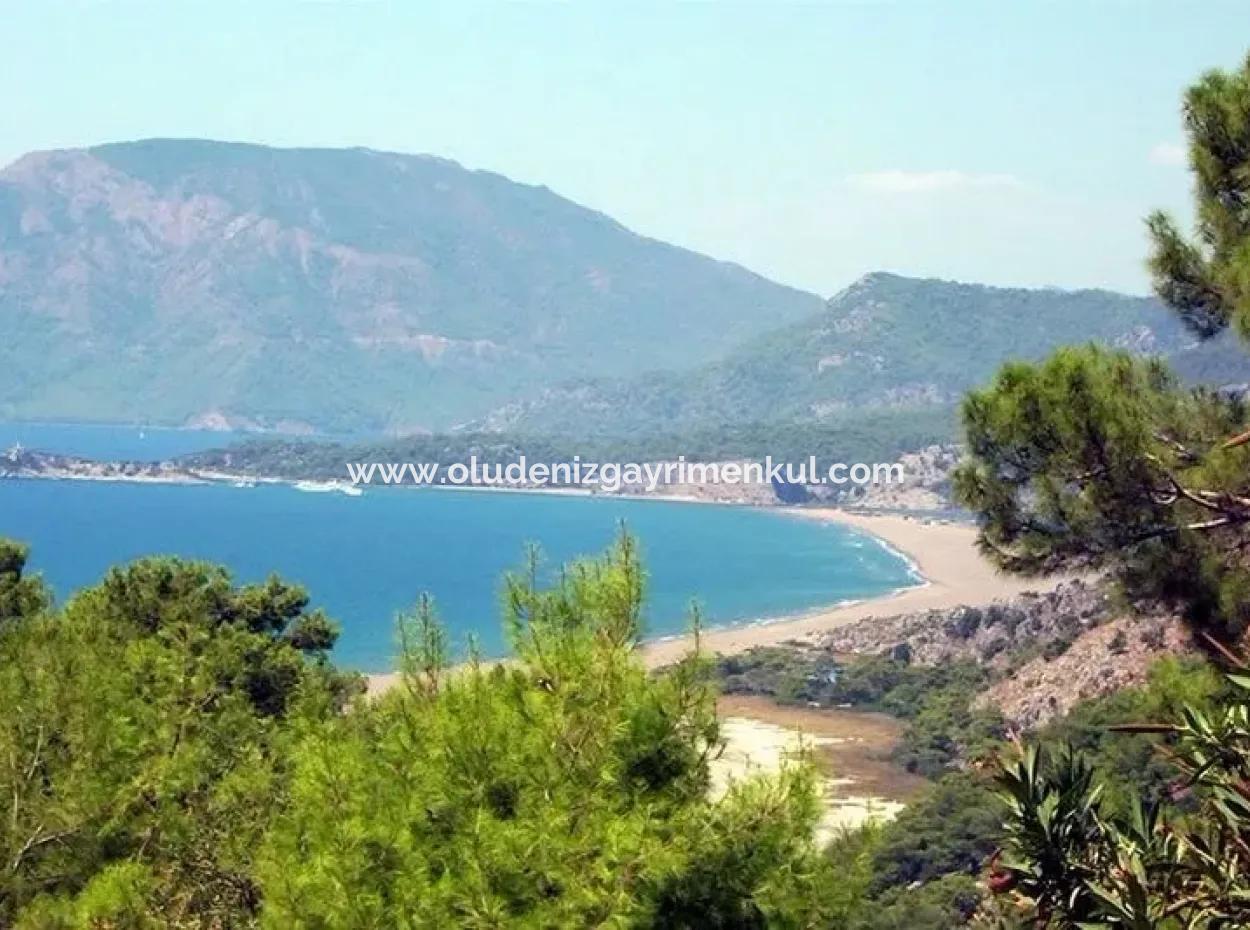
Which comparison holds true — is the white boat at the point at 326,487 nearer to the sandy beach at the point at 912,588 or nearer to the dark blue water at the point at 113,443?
the dark blue water at the point at 113,443

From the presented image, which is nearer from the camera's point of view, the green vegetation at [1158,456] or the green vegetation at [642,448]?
the green vegetation at [1158,456]

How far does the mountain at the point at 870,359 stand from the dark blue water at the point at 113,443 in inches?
1476

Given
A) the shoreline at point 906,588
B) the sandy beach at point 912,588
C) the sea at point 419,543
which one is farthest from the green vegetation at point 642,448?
the shoreline at point 906,588

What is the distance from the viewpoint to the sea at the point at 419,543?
64.3 m

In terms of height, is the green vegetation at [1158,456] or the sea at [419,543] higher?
the green vegetation at [1158,456]

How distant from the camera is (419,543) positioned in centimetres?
8875

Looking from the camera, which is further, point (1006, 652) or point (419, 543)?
point (419, 543)

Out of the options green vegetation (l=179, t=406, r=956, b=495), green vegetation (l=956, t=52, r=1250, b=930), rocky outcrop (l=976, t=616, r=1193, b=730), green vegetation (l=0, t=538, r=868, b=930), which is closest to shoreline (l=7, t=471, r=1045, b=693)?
rocky outcrop (l=976, t=616, r=1193, b=730)

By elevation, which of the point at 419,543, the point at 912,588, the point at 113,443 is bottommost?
the point at 912,588

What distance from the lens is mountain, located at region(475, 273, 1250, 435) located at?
171 metres

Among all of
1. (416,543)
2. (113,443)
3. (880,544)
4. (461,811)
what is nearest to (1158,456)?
(461,811)

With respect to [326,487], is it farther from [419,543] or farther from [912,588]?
[912,588]

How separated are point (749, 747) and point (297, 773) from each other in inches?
1096

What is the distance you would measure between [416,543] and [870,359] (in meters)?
99.5
